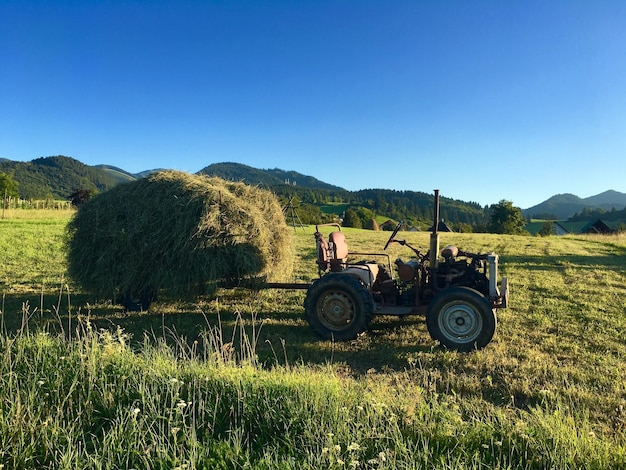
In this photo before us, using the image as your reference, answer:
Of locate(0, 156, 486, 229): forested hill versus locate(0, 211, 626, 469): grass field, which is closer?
locate(0, 211, 626, 469): grass field

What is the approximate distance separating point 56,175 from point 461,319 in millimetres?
184592

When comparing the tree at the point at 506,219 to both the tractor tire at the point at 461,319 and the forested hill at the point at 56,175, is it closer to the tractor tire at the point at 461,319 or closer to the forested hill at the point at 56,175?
the tractor tire at the point at 461,319

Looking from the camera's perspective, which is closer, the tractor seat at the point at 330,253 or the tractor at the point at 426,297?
the tractor at the point at 426,297

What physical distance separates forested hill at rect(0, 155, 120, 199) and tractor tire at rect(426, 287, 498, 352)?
139 m

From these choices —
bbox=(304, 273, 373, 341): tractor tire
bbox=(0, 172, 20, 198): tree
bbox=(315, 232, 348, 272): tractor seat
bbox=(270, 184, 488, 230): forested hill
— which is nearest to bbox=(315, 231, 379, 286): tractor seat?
bbox=(315, 232, 348, 272): tractor seat

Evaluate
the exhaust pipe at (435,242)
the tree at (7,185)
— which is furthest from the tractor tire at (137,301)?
the tree at (7,185)

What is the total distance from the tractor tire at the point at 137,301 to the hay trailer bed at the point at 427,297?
2.75 m

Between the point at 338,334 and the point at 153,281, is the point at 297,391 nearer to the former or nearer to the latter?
the point at 338,334

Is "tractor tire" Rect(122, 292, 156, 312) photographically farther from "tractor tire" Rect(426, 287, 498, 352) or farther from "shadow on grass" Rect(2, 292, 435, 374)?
"tractor tire" Rect(426, 287, 498, 352)

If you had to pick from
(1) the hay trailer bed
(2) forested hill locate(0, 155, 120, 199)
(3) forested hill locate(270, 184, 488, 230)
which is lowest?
(1) the hay trailer bed

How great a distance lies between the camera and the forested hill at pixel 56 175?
13650 cm

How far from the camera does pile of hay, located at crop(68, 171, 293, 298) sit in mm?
5781

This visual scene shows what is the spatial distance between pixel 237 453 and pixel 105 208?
500cm

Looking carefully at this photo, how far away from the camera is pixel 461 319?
498 cm
